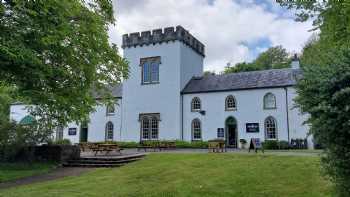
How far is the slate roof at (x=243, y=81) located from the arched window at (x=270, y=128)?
2983 mm

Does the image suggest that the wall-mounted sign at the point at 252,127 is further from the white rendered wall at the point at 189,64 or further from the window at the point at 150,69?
the window at the point at 150,69

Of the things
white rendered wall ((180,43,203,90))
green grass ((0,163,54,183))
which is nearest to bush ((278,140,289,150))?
white rendered wall ((180,43,203,90))

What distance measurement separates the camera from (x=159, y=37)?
35.1 metres

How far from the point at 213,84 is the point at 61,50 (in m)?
24.8

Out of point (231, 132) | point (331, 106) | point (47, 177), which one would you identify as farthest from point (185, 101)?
Result: point (331, 106)

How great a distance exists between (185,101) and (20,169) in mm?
18453

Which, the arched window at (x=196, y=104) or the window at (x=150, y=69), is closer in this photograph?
the arched window at (x=196, y=104)

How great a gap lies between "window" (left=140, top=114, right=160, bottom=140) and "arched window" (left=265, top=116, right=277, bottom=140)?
10623 mm

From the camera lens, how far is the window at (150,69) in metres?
35.2

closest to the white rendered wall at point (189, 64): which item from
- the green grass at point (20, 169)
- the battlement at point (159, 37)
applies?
the battlement at point (159, 37)

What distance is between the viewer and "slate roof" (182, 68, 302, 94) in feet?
100

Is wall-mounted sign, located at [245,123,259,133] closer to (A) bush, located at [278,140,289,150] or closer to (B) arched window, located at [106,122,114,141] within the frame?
(A) bush, located at [278,140,289,150]

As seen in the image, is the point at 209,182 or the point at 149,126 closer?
the point at 209,182

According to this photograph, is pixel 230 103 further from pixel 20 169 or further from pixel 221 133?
pixel 20 169
